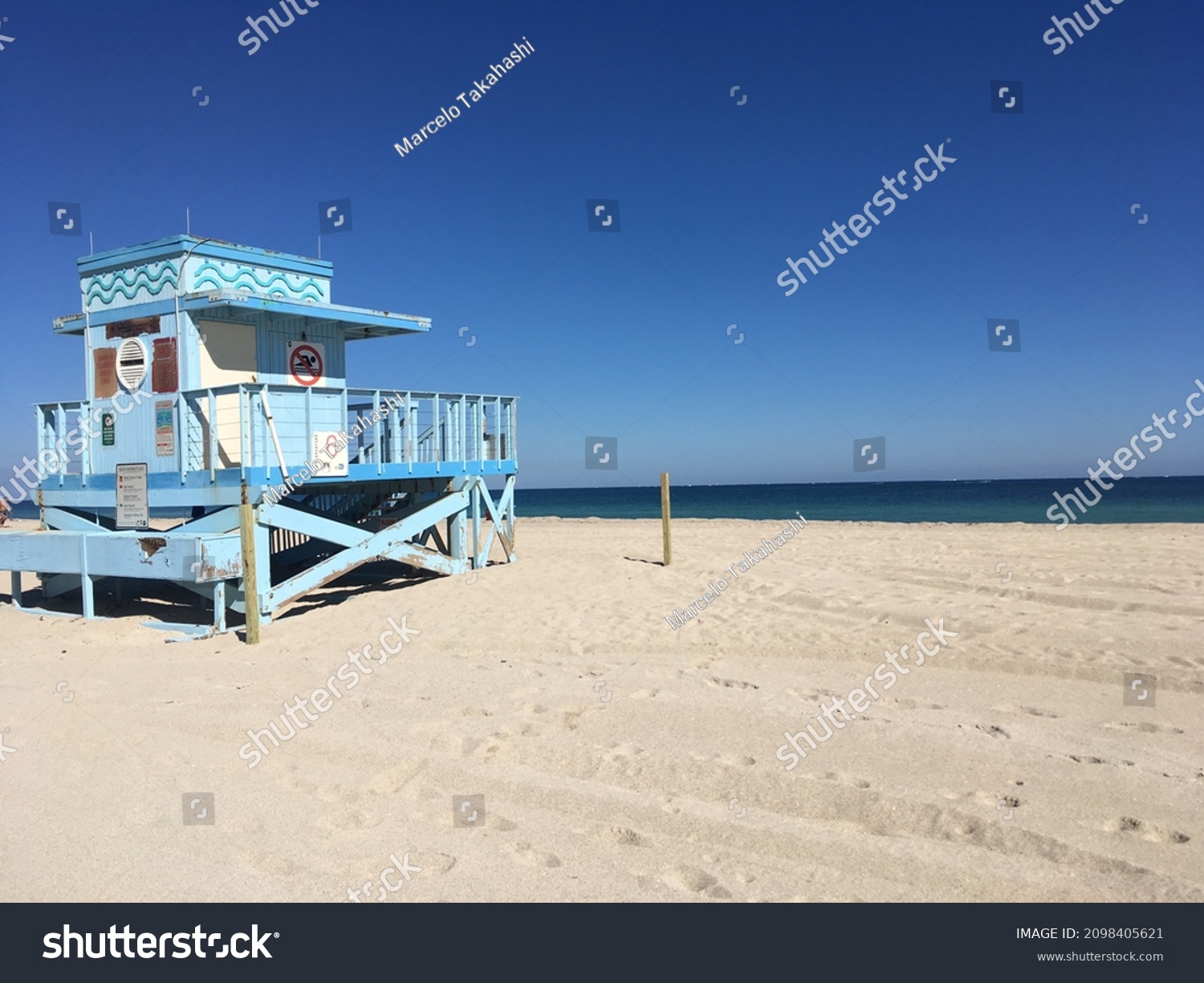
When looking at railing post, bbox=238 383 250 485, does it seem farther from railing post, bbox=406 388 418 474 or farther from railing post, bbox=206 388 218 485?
railing post, bbox=406 388 418 474

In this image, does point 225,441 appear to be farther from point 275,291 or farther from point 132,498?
point 275,291

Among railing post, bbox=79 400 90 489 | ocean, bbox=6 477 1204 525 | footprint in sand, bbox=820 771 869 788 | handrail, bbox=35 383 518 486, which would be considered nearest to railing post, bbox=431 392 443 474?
handrail, bbox=35 383 518 486

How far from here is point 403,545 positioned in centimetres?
1243

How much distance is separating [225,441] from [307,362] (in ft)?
6.51

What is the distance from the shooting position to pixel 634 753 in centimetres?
614

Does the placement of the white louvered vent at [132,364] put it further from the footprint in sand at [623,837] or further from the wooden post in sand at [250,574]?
the footprint in sand at [623,837]

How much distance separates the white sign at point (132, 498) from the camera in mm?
10984

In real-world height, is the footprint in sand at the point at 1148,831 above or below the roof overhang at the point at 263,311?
below

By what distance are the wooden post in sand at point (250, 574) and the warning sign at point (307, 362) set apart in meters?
3.32

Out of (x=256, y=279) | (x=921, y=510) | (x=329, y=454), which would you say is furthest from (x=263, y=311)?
(x=921, y=510)

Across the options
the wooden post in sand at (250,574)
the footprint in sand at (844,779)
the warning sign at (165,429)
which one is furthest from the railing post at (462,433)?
the footprint in sand at (844,779)
